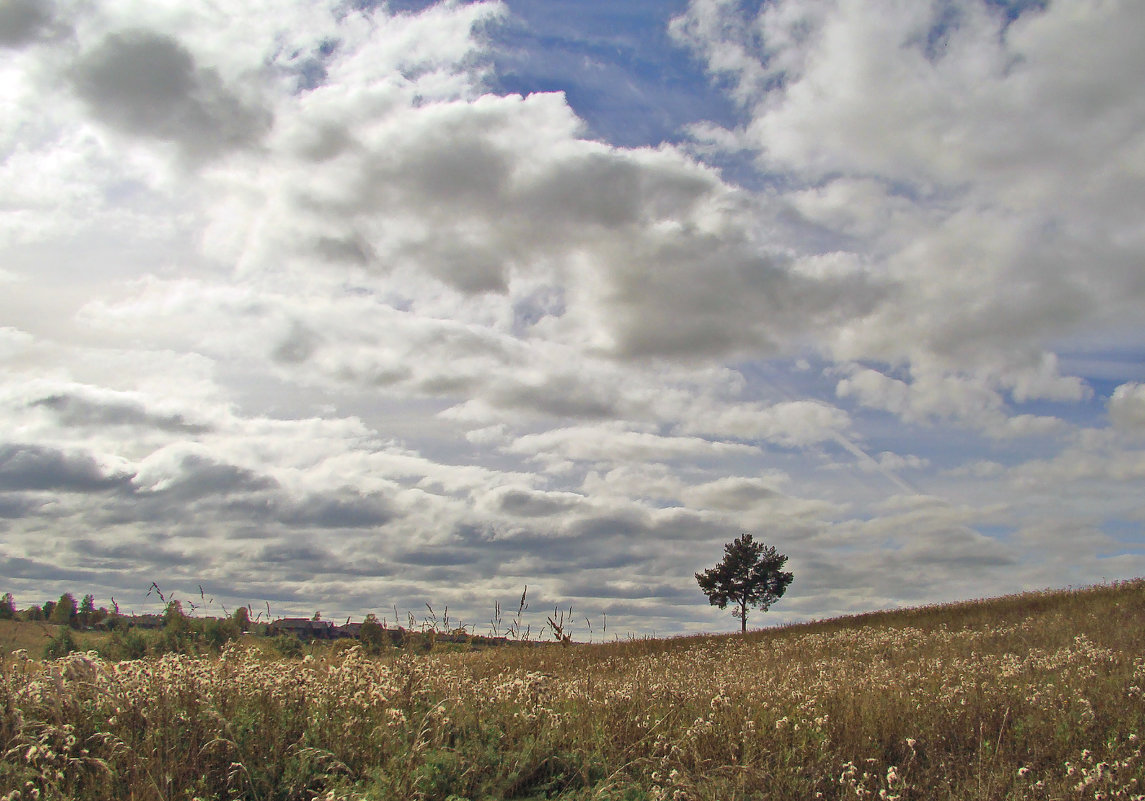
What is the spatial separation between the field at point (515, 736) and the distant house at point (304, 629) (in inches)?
41.4

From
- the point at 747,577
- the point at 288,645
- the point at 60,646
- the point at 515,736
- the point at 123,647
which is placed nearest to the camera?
the point at 515,736

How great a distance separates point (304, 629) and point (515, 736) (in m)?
5.25

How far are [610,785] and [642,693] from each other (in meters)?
3.88

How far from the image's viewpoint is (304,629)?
10.8 meters

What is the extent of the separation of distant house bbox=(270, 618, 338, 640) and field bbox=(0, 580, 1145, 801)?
1051mm

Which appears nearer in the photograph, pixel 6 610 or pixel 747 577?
pixel 6 610

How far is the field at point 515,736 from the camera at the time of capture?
17.8ft

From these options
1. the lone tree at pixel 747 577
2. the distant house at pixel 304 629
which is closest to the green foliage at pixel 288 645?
the distant house at pixel 304 629

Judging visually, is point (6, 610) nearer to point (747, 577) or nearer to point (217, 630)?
point (217, 630)

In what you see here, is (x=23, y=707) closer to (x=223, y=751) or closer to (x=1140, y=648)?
(x=223, y=751)

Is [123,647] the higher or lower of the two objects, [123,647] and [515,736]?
the higher

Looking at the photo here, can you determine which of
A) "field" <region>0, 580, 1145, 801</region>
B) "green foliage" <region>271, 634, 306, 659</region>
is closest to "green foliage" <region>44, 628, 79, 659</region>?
"field" <region>0, 580, 1145, 801</region>

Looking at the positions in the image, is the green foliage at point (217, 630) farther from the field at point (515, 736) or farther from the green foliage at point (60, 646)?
the green foliage at point (60, 646)

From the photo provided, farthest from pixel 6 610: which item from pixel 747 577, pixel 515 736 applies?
pixel 747 577
